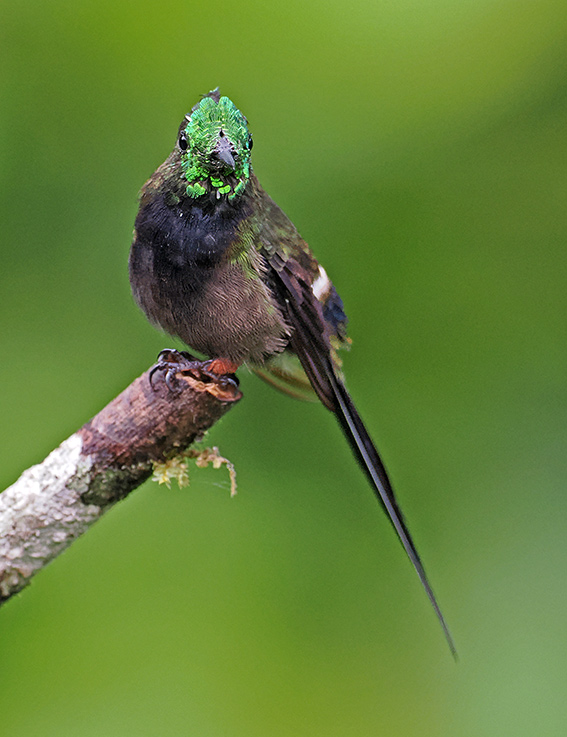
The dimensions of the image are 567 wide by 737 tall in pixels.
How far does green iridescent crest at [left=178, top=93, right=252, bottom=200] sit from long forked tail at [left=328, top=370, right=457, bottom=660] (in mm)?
382

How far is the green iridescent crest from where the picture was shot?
1.59 metres

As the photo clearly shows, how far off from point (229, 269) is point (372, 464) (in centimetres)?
42

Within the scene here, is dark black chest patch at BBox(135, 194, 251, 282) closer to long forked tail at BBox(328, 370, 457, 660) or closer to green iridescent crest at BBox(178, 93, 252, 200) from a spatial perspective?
green iridescent crest at BBox(178, 93, 252, 200)

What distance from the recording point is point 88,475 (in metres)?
1.50

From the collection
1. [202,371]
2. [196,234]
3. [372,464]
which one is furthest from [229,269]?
[372,464]

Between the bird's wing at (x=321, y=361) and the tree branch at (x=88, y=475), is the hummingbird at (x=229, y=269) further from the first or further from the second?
the tree branch at (x=88, y=475)

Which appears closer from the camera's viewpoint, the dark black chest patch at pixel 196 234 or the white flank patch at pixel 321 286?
the dark black chest patch at pixel 196 234

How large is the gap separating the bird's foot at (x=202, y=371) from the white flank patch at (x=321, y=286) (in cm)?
21

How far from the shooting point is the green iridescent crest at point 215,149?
159 centimetres

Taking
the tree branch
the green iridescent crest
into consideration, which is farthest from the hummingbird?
the tree branch

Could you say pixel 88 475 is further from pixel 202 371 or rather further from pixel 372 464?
pixel 372 464

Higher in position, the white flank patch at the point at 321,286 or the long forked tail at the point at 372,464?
the white flank patch at the point at 321,286

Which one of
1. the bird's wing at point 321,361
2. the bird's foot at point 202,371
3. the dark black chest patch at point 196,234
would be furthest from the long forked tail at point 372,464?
the dark black chest patch at point 196,234

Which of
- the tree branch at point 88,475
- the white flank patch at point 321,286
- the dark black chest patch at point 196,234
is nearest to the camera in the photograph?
the tree branch at point 88,475
